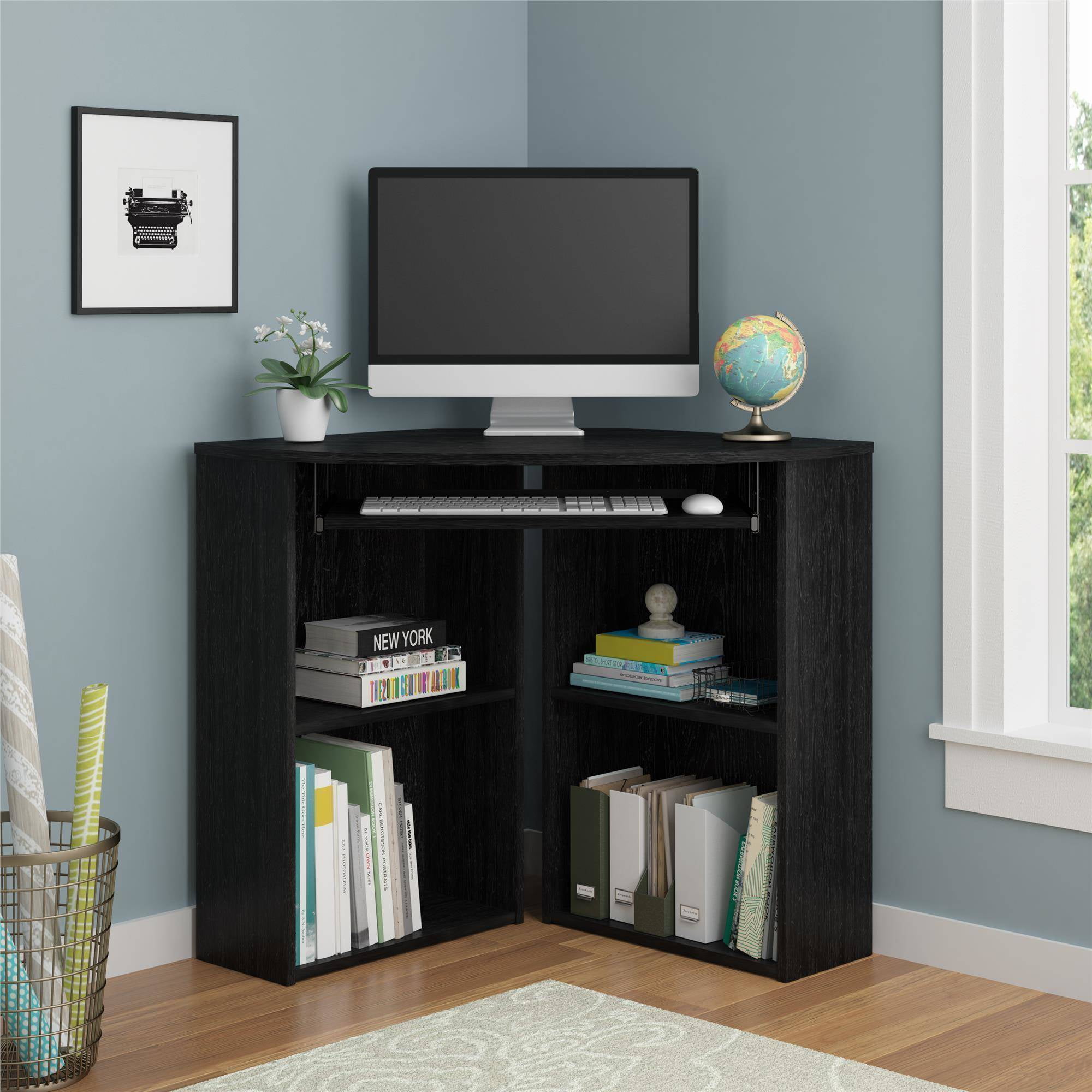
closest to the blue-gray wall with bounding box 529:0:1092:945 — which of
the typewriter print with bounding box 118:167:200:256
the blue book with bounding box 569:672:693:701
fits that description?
the blue book with bounding box 569:672:693:701

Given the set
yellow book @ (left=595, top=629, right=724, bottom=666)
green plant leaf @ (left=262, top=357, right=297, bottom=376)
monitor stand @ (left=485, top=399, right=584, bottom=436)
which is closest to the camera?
green plant leaf @ (left=262, top=357, right=297, bottom=376)

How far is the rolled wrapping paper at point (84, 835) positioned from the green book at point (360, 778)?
590mm

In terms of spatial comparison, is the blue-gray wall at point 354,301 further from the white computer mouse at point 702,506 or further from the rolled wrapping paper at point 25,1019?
the rolled wrapping paper at point 25,1019

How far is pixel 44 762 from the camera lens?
2.87 m

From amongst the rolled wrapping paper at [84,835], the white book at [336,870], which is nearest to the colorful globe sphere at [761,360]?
the white book at [336,870]

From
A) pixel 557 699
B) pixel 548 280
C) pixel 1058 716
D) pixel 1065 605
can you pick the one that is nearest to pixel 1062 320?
pixel 1065 605

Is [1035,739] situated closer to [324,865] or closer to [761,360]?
[761,360]

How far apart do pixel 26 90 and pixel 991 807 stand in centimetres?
211

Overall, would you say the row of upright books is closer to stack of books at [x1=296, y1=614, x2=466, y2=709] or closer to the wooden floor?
the wooden floor

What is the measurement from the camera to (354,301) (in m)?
3.32

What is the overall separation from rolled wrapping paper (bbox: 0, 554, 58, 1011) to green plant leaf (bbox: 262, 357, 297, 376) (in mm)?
670

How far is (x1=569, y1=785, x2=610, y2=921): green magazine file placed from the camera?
3242 mm

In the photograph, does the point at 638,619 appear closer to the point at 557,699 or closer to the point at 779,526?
the point at 557,699

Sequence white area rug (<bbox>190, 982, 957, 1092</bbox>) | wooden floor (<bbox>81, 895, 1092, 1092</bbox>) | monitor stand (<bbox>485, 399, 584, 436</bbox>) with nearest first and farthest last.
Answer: white area rug (<bbox>190, 982, 957, 1092</bbox>) → wooden floor (<bbox>81, 895, 1092, 1092</bbox>) → monitor stand (<bbox>485, 399, 584, 436</bbox>)
